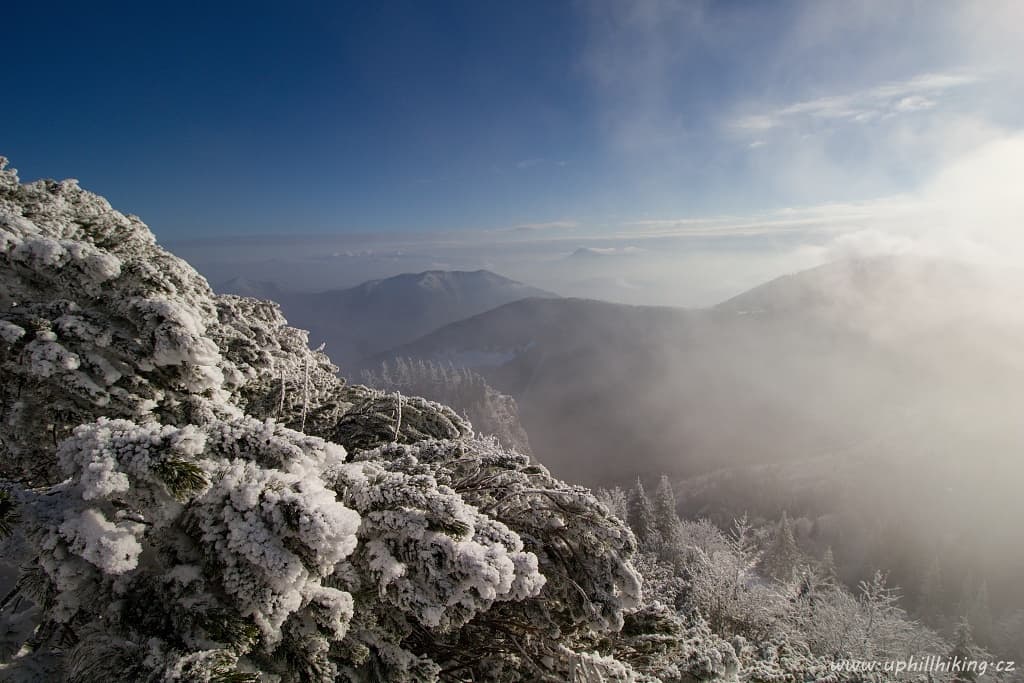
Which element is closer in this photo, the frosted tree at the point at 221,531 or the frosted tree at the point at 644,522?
the frosted tree at the point at 221,531

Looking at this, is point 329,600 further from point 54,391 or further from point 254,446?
point 54,391

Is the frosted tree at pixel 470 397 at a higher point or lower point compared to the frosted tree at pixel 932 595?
higher

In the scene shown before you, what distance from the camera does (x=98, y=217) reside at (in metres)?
7.82

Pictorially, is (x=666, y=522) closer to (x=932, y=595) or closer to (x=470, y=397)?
(x=932, y=595)

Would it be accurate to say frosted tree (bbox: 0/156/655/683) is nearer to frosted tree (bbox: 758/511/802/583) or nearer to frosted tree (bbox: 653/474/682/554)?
frosted tree (bbox: 653/474/682/554)

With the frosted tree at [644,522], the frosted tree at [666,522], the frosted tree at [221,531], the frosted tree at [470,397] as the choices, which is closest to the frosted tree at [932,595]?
the frosted tree at [666,522]

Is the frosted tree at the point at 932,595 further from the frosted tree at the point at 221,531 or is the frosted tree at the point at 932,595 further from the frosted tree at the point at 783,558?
the frosted tree at the point at 221,531

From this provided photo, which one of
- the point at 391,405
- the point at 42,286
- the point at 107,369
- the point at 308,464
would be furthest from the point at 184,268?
the point at 308,464

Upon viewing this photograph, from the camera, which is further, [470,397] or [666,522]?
[470,397]

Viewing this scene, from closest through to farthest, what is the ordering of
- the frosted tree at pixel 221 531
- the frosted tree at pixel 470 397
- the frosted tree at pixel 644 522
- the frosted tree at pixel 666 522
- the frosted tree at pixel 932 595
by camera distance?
the frosted tree at pixel 221 531 < the frosted tree at pixel 644 522 < the frosted tree at pixel 666 522 < the frosted tree at pixel 932 595 < the frosted tree at pixel 470 397

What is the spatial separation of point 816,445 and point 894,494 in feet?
73.3

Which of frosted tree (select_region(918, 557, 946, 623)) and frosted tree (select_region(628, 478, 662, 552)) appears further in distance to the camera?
frosted tree (select_region(918, 557, 946, 623))

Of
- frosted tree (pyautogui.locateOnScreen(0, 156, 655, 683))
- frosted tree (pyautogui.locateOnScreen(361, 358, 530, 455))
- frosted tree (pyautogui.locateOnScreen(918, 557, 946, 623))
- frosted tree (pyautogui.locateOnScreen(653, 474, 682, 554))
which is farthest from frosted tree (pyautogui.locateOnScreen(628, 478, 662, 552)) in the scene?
frosted tree (pyautogui.locateOnScreen(0, 156, 655, 683))

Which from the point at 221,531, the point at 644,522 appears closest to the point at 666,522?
the point at 644,522
